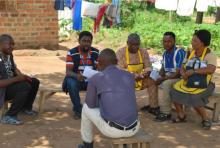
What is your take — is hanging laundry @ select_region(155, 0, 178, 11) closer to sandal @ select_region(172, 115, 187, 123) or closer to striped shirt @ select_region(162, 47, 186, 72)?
striped shirt @ select_region(162, 47, 186, 72)

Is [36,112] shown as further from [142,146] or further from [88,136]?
[142,146]

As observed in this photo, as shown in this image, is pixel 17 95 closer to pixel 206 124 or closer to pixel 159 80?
pixel 159 80

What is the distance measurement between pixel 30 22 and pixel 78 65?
619 centimetres

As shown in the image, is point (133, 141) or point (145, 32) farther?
point (145, 32)

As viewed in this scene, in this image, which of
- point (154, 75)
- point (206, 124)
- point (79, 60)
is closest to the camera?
point (206, 124)

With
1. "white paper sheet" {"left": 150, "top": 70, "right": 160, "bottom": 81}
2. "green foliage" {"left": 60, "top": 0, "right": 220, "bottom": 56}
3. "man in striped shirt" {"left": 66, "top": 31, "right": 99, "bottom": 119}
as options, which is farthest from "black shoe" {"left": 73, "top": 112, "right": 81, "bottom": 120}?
"green foliage" {"left": 60, "top": 0, "right": 220, "bottom": 56}

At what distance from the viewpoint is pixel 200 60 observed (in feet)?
20.2

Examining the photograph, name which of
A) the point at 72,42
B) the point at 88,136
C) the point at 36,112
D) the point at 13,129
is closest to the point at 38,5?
the point at 72,42

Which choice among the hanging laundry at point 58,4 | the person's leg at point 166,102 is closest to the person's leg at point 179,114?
the person's leg at point 166,102

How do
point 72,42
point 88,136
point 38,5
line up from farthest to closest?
point 72,42
point 38,5
point 88,136

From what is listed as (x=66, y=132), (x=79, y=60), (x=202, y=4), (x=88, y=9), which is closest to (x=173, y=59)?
(x=79, y=60)

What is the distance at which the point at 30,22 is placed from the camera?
40.5ft

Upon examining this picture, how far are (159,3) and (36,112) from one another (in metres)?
7.13

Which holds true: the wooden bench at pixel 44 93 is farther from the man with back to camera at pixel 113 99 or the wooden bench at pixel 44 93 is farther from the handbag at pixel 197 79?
the man with back to camera at pixel 113 99
